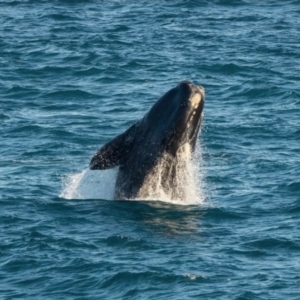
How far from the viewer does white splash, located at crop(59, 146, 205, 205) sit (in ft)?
102

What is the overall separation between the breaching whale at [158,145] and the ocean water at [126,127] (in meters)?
0.75

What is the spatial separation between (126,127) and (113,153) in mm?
12142

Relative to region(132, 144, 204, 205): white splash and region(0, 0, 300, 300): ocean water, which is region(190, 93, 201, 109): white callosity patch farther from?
region(0, 0, 300, 300): ocean water

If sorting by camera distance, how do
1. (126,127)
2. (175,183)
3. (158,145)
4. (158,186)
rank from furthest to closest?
(126,127)
(175,183)
(158,186)
(158,145)

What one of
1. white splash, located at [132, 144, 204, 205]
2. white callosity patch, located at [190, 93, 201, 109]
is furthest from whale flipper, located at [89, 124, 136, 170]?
white callosity patch, located at [190, 93, 201, 109]

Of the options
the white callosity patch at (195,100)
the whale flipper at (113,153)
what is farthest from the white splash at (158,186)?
the white callosity patch at (195,100)

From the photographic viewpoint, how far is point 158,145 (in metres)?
30.7

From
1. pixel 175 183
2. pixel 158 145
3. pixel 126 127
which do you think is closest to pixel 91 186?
pixel 175 183

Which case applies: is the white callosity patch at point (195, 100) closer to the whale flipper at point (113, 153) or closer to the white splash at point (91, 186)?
the whale flipper at point (113, 153)

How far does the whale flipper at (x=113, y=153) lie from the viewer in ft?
99.6

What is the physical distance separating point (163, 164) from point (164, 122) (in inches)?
45.5

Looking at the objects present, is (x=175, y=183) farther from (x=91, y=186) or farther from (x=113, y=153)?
(x=91, y=186)

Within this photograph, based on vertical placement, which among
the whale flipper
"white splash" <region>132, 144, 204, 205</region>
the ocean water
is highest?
the whale flipper

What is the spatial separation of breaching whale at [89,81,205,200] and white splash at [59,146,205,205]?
0.03 meters
